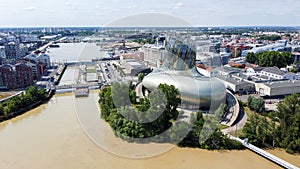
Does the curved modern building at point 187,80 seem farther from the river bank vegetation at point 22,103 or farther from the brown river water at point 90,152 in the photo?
the river bank vegetation at point 22,103

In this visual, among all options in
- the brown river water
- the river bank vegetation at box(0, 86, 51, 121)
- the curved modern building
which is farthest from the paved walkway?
the river bank vegetation at box(0, 86, 51, 121)

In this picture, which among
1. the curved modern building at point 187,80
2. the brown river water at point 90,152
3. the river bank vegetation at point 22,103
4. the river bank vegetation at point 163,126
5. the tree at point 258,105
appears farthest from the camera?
the tree at point 258,105

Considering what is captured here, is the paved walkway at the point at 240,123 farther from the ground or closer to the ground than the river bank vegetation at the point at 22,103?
closer to the ground

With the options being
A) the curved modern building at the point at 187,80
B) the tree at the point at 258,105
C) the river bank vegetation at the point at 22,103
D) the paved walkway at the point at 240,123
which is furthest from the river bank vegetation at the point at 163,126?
the river bank vegetation at the point at 22,103

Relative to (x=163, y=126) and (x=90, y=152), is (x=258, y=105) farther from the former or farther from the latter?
(x=90, y=152)

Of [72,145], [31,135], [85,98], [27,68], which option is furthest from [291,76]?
[27,68]

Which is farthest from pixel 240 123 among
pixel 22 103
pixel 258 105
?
pixel 22 103

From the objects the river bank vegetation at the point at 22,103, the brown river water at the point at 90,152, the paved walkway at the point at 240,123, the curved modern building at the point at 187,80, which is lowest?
the brown river water at the point at 90,152
